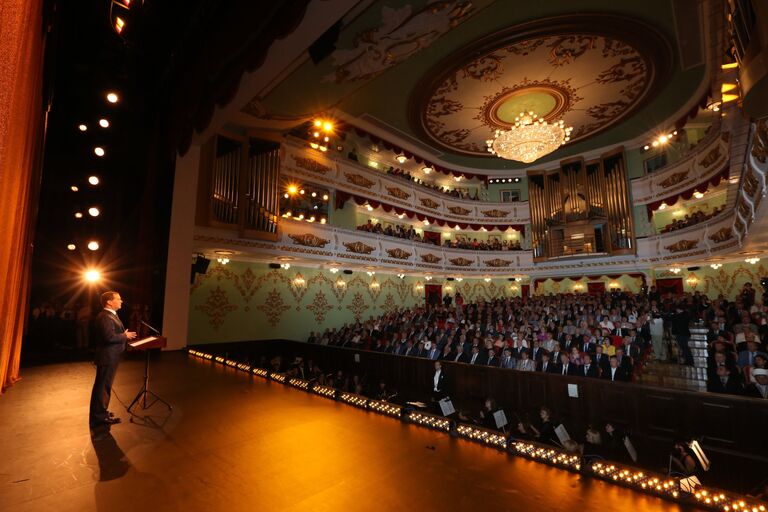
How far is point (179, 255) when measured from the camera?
771 centimetres

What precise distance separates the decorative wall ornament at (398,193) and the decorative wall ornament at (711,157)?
11010 mm

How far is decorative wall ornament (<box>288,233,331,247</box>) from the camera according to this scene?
11.3 meters

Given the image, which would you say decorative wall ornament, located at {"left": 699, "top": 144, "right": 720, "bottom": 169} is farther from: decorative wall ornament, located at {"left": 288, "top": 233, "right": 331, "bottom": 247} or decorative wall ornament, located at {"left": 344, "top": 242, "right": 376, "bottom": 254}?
decorative wall ornament, located at {"left": 288, "top": 233, "right": 331, "bottom": 247}

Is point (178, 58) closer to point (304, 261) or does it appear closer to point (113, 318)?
point (113, 318)

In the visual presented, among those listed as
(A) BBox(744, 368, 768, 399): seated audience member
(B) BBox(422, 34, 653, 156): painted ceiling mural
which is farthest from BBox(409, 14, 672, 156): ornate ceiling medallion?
(A) BBox(744, 368, 768, 399): seated audience member

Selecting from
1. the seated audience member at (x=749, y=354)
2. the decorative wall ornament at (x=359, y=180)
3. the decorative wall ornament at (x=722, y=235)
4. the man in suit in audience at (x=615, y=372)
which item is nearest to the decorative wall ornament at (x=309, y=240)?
the decorative wall ornament at (x=359, y=180)

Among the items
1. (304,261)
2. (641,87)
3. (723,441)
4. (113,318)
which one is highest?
(641,87)

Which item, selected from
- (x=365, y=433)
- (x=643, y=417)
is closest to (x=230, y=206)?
(x=365, y=433)

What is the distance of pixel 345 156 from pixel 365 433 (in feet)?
43.1

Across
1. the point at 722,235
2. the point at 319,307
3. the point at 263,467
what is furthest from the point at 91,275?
the point at 722,235

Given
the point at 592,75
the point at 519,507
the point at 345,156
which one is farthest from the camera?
the point at 345,156

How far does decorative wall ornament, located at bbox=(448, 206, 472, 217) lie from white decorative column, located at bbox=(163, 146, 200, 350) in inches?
518

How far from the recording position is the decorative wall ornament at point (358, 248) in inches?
511

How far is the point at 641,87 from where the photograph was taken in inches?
463
